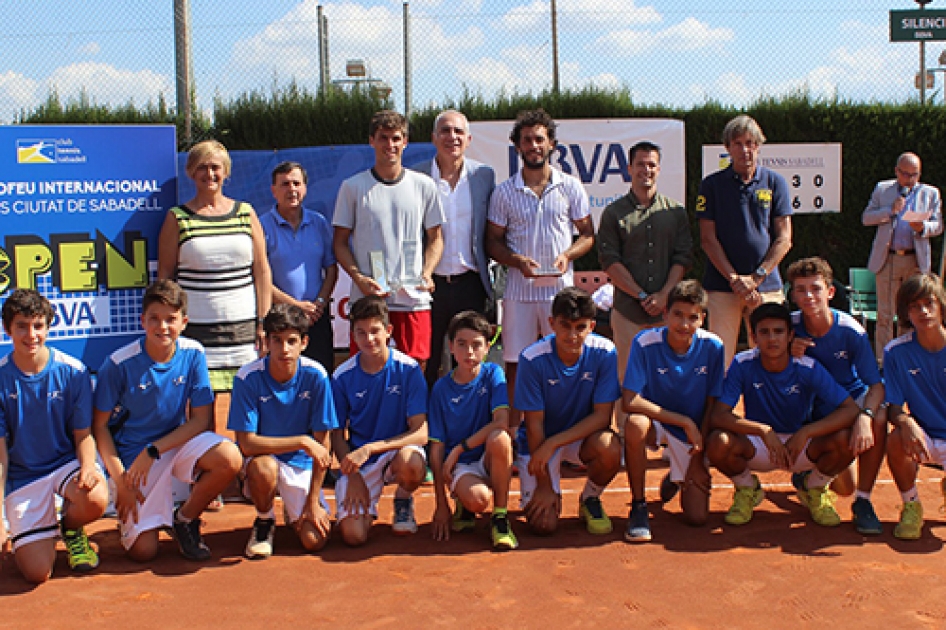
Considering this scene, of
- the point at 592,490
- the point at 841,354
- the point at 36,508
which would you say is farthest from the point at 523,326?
the point at 36,508

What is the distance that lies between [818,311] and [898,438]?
0.70 meters

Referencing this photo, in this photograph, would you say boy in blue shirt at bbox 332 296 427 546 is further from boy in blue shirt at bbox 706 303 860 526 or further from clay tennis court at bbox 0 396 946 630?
boy in blue shirt at bbox 706 303 860 526

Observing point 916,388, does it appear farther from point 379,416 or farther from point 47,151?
point 47,151

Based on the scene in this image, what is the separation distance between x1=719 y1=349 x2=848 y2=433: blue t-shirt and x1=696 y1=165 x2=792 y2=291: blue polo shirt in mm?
931

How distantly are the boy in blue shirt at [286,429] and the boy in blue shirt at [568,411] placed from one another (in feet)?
3.10

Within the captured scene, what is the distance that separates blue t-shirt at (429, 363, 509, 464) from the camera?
173 inches

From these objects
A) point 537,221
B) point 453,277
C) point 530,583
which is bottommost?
point 530,583

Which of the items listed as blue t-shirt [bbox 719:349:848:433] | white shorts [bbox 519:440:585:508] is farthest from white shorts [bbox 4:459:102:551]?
blue t-shirt [bbox 719:349:848:433]

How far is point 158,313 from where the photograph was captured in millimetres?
4133

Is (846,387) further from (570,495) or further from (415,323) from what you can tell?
(415,323)

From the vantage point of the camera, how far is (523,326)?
535 centimetres

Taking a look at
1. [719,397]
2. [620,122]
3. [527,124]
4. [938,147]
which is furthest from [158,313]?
[938,147]

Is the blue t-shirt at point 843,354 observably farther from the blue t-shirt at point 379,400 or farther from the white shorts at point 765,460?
the blue t-shirt at point 379,400

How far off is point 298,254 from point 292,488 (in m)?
1.51
